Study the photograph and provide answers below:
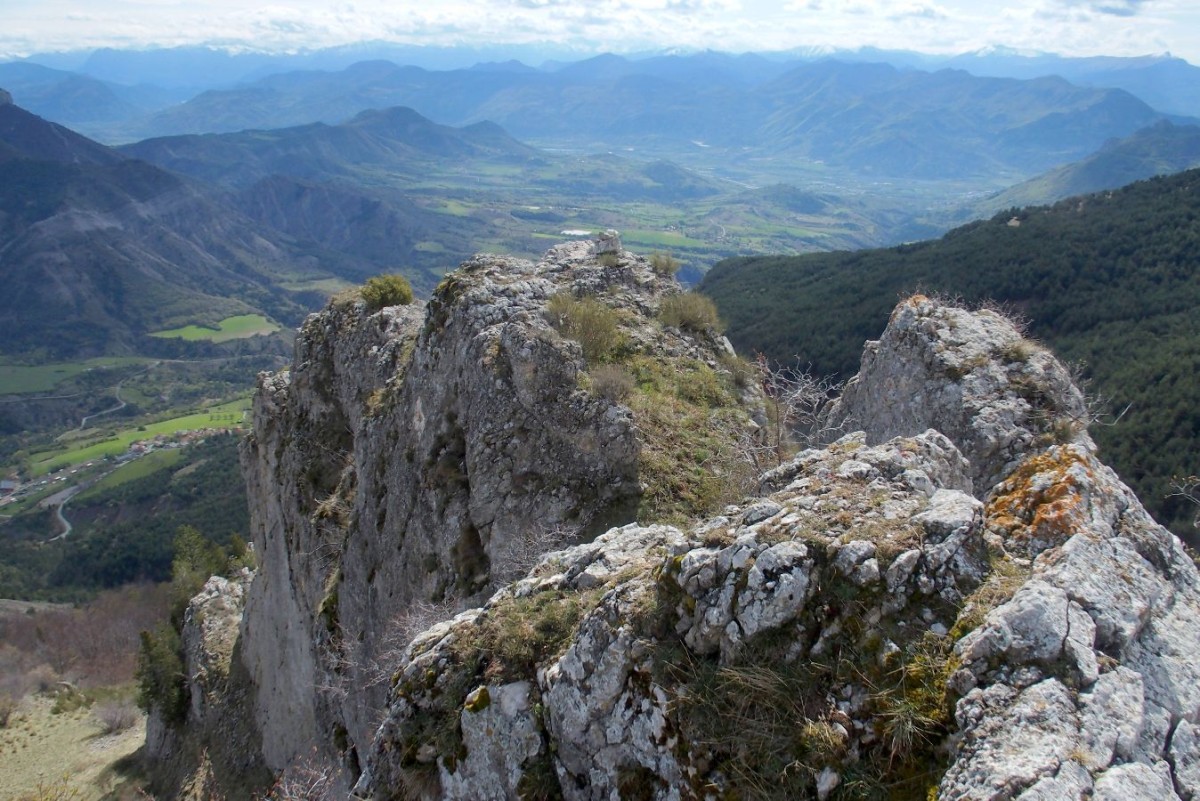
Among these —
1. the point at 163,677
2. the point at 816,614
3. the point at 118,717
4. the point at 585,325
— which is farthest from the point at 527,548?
the point at 118,717

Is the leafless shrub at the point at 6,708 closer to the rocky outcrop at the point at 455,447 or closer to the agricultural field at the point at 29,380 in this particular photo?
the rocky outcrop at the point at 455,447

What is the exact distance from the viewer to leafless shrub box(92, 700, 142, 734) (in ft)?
147

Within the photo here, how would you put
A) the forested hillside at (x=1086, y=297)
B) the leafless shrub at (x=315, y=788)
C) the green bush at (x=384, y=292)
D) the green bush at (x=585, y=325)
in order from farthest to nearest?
1. the forested hillside at (x=1086, y=297)
2. the green bush at (x=384, y=292)
3. the green bush at (x=585, y=325)
4. the leafless shrub at (x=315, y=788)

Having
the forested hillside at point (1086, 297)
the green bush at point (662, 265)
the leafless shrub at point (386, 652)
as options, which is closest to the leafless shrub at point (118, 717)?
the leafless shrub at point (386, 652)

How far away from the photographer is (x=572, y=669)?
7938mm

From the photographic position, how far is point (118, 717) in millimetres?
45344

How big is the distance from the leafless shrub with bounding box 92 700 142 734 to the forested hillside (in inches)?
1824

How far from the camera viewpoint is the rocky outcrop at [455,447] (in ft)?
47.8

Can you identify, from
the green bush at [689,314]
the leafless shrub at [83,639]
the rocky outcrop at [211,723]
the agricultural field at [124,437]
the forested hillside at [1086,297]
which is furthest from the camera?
the agricultural field at [124,437]

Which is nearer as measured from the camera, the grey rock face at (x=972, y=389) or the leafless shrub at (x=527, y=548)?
the grey rock face at (x=972, y=389)

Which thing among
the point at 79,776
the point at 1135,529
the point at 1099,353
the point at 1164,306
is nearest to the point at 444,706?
the point at 1135,529

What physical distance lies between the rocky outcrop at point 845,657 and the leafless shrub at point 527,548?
10.5 ft

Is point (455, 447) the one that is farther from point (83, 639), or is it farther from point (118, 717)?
point (83, 639)

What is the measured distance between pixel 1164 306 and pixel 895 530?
68.3 meters
